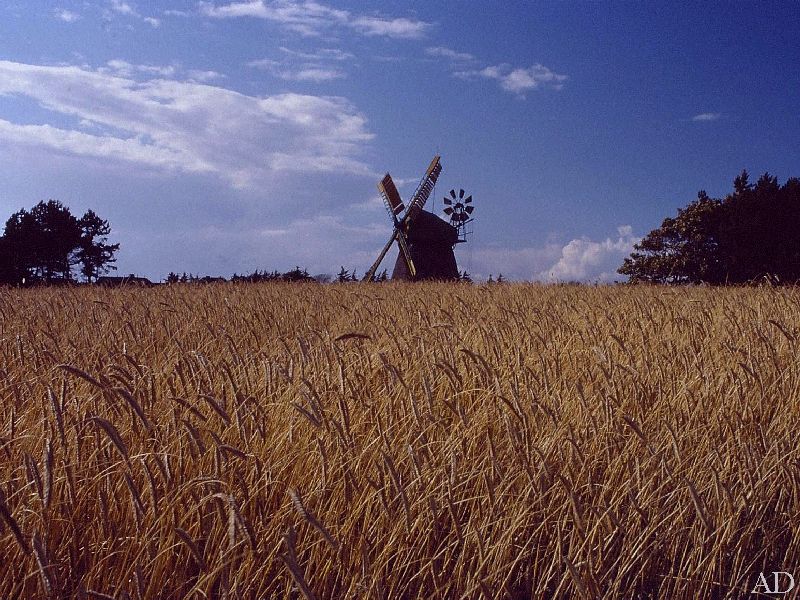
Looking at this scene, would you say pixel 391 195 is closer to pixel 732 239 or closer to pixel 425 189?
pixel 425 189

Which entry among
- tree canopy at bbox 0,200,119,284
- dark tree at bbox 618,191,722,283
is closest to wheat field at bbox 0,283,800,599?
dark tree at bbox 618,191,722,283

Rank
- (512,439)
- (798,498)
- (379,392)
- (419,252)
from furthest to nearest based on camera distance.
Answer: (419,252) < (379,392) < (798,498) < (512,439)

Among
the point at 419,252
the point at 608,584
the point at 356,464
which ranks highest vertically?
the point at 419,252

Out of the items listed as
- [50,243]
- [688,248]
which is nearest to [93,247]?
[50,243]

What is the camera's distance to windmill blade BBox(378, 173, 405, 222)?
28.7m

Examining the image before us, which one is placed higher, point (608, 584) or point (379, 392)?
point (379, 392)

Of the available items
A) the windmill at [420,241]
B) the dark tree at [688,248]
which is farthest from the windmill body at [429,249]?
the dark tree at [688,248]

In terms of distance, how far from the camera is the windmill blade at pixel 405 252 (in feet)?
88.1

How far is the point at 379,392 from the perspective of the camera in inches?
137

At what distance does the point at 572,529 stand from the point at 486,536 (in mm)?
306

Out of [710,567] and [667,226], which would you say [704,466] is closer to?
[710,567]

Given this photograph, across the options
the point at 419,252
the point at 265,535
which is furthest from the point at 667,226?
the point at 265,535

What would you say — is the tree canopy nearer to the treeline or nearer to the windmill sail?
the windmill sail

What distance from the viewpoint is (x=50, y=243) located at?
34656 mm
